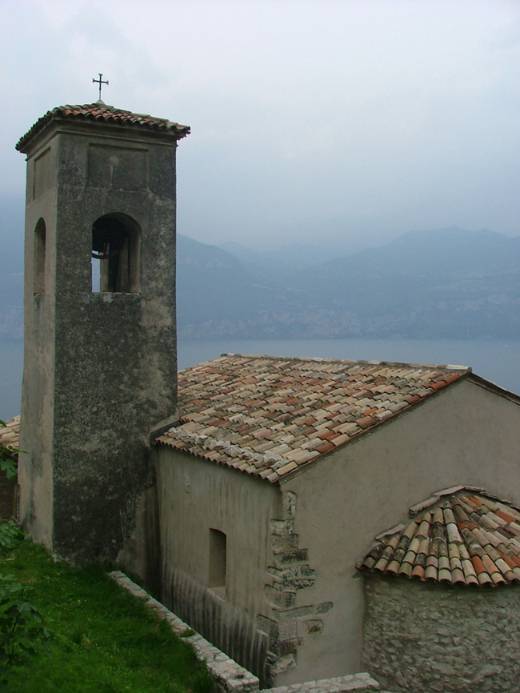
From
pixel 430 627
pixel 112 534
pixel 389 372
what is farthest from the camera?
pixel 112 534

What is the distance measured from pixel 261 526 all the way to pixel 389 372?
11.4ft

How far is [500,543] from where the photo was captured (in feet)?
35.1

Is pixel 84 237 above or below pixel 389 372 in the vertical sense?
above

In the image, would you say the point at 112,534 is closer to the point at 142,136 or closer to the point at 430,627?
the point at 430,627

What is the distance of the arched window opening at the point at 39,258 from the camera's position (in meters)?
14.5

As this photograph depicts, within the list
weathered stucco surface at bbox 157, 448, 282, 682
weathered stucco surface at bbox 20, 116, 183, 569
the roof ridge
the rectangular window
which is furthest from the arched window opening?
the rectangular window

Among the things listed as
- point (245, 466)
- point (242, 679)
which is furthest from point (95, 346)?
point (242, 679)

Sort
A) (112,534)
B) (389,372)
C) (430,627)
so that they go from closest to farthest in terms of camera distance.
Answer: (430,627) → (389,372) → (112,534)

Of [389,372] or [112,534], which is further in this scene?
[112,534]

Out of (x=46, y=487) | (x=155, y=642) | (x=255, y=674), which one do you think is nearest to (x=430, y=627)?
(x=255, y=674)

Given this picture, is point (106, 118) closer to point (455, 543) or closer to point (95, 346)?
point (95, 346)

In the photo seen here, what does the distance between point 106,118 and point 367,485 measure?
23.6ft

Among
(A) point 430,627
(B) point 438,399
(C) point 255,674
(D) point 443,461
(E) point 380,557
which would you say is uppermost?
(B) point 438,399

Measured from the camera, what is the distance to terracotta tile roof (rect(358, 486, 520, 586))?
1020 cm
